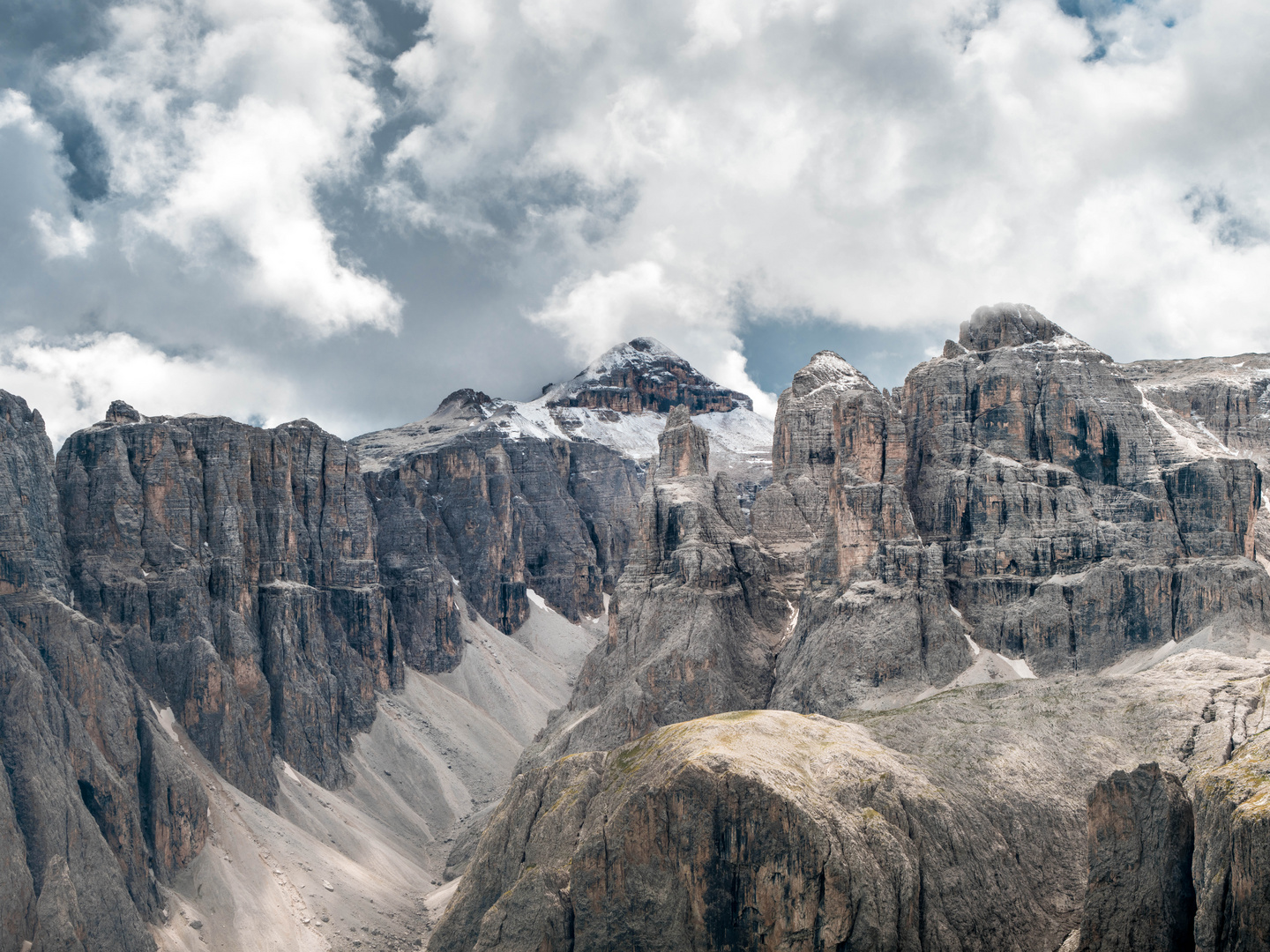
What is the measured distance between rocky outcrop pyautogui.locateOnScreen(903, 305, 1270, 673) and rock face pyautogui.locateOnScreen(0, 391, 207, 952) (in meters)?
92.3

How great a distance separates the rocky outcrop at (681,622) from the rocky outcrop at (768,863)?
41.1 metres

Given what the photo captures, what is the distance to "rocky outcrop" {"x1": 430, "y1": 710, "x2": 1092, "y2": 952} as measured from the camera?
76.6 m

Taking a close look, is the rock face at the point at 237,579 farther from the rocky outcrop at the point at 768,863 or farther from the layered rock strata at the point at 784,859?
the rocky outcrop at the point at 768,863

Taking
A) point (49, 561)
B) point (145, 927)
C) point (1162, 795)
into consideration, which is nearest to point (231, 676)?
point (49, 561)

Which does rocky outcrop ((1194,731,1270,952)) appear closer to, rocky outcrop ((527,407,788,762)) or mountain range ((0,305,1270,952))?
mountain range ((0,305,1270,952))

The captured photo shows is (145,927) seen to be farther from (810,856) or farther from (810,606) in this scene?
(810,606)

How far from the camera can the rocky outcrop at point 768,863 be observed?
7662 centimetres

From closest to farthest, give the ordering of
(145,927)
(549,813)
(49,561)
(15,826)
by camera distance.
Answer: (549,813) → (15,826) → (145,927) → (49,561)

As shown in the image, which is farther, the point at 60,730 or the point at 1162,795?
the point at 60,730

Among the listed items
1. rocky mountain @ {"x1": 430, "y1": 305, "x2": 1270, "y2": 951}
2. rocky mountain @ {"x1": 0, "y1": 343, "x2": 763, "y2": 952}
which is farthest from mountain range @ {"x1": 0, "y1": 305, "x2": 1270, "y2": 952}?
rocky mountain @ {"x1": 0, "y1": 343, "x2": 763, "y2": 952}

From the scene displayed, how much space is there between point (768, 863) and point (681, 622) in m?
63.2

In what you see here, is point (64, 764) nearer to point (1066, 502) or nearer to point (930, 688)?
point (930, 688)

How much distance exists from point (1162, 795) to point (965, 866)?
1819cm

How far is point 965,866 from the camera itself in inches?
3184
